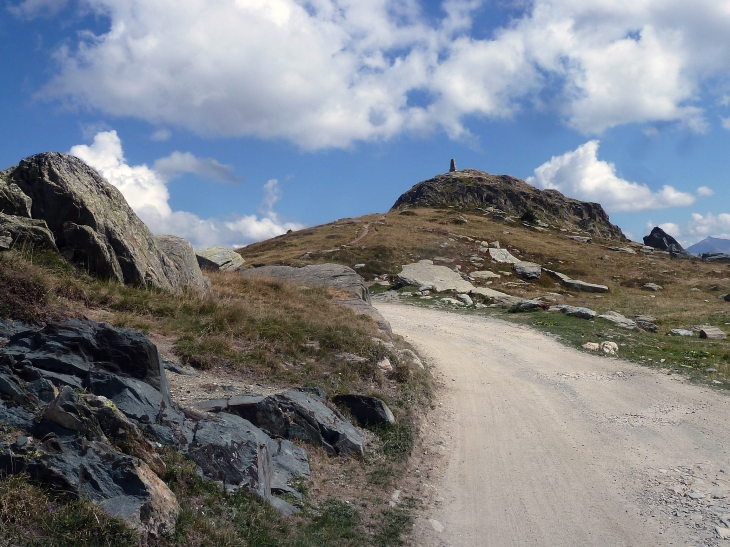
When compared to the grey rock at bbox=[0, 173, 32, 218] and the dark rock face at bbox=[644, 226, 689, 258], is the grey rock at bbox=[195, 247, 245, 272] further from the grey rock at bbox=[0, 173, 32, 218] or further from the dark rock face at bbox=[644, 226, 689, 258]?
the dark rock face at bbox=[644, 226, 689, 258]

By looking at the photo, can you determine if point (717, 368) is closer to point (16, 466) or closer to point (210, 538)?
point (210, 538)

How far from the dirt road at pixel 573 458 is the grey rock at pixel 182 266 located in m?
8.39

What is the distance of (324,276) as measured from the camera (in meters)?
27.4

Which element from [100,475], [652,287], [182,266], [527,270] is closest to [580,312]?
[182,266]

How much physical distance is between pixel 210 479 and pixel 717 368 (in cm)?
1574

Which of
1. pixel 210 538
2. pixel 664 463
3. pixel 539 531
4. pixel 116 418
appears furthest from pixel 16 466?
pixel 664 463

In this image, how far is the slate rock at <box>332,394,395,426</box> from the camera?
406 inches

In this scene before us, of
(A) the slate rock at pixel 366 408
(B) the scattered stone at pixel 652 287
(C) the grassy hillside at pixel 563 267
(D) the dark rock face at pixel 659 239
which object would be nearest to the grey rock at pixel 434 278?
(C) the grassy hillside at pixel 563 267

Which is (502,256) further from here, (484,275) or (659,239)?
(659,239)

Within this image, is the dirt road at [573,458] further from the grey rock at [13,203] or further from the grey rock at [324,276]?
the grey rock at [13,203]

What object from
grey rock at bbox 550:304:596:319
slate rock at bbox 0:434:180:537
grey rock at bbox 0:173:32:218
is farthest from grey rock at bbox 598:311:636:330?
grey rock at bbox 0:173:32:218

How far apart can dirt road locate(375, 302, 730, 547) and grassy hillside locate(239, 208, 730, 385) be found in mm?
3347

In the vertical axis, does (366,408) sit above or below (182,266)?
below

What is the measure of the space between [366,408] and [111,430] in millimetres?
5650
